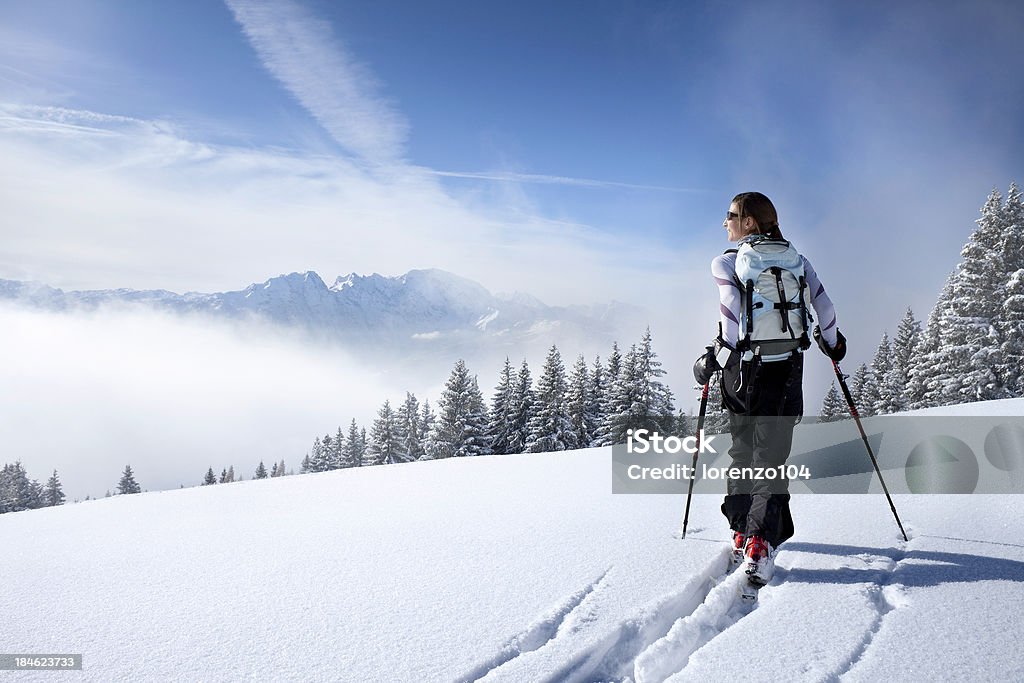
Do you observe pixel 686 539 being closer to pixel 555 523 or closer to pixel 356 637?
pixel 555 523

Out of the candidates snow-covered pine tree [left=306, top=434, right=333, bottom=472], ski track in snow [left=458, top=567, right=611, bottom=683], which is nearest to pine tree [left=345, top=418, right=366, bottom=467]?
snow-covered pine tree [left=306, top=434, right=333, bottom=472]

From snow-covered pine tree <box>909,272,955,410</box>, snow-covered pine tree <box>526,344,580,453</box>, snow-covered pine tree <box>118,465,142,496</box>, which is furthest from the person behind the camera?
snow-covered pine tree <box>118,465,142,496</box>

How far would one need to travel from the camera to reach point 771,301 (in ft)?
13.1

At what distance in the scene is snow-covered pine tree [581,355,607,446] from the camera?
40.5 meters

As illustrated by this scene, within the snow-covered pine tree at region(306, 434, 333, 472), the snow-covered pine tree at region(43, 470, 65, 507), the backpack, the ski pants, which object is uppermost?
the backpack

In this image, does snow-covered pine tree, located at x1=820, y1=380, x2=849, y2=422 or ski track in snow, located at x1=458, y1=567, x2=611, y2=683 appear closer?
ski track in snow, located at x1=458, y1=567, x2=611, y2=683

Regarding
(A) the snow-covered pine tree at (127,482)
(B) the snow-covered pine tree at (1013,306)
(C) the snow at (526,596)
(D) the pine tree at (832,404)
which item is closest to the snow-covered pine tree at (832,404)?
(D) the pine tree at (832,404)

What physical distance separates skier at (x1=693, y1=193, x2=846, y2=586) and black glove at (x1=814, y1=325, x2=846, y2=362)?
0.98 ft

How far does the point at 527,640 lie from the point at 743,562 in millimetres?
1911

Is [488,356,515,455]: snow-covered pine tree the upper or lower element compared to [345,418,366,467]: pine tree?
upper

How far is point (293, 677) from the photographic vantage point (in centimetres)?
252

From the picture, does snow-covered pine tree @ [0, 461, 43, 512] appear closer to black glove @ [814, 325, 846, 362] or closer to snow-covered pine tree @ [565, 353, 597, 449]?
snow-covered pine tree @ [565, 353, 597, 449]

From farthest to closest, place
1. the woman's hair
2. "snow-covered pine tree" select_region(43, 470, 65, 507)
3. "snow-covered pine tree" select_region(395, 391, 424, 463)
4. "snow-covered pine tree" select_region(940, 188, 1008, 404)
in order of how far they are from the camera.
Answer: "snow-covered pine tree" select_region(43, 470, 65, 507)
"snow-covered pine tree" select_region(395, 391, 424, 463)
"snow-covered pine tree" select_region(940, 188, 1008, 404)
the woman's hair

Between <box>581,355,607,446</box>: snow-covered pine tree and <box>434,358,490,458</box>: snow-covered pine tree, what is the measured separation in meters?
8.56
